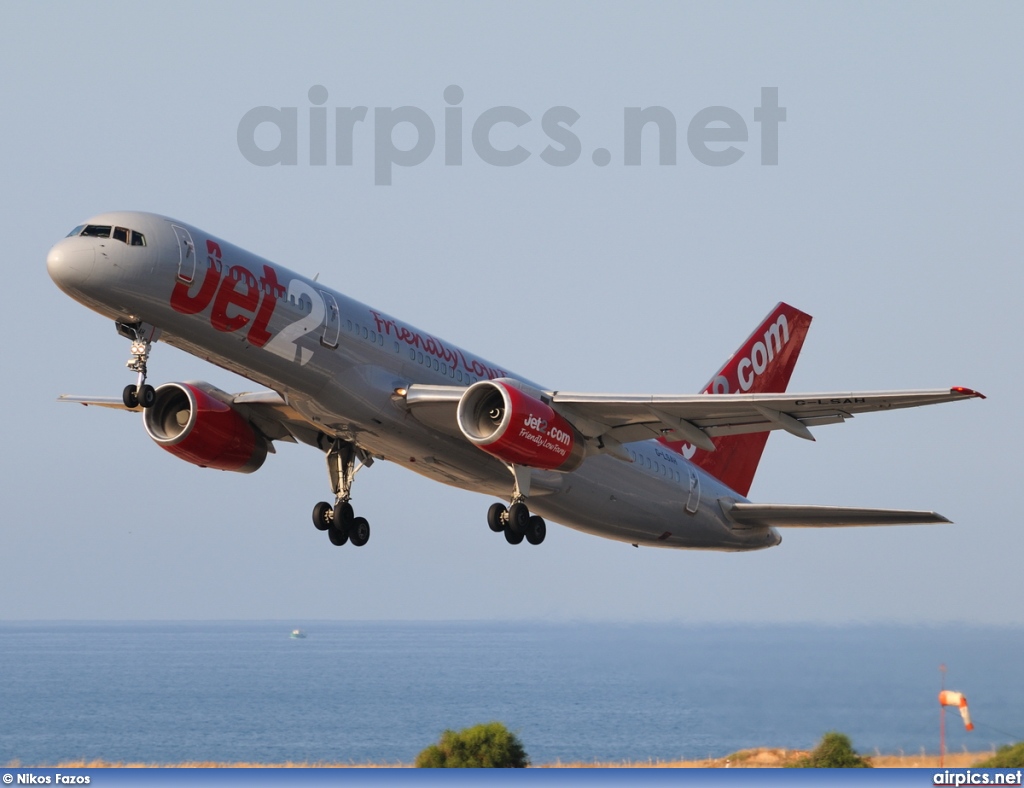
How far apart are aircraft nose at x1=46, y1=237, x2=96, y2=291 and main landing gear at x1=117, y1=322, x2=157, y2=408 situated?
4.73ft

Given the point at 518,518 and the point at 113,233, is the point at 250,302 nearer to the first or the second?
the point at 113,233

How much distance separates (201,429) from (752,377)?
54.3 feet

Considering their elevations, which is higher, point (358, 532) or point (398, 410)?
point (398, 410)

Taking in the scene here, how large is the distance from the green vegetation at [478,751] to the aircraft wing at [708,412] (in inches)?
720

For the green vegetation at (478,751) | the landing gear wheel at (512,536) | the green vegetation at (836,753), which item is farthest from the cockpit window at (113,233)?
the green vegetation at (836,753)

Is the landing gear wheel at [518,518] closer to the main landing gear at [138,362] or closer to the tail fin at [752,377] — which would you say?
the tail fin at [752,377]

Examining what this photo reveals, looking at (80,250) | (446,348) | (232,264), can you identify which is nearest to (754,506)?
(446,348)

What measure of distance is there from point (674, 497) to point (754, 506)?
2.44 metres

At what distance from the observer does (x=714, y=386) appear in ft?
120

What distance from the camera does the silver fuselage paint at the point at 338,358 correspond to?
913 inches

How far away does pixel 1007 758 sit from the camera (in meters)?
33.3

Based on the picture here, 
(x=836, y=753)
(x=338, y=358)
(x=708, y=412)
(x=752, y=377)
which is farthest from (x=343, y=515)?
(x=836, y=753)

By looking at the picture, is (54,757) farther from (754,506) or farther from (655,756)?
(754,506)

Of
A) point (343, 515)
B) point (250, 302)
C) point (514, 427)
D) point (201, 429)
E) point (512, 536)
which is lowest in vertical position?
point (512, 536)
